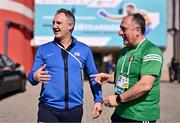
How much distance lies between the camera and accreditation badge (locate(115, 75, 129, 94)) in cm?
411

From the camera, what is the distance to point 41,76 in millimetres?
4344

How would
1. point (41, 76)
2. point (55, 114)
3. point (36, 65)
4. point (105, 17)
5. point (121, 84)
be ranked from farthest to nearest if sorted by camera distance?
point (105, 17)
point (36, 65)
point (55, 114)
point (41, 76)
point (121, 84)

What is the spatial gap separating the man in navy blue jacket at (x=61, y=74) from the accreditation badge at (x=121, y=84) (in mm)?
489

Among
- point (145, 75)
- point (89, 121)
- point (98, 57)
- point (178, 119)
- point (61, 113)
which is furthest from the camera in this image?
point (98, 57)

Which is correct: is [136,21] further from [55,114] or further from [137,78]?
[55,114]

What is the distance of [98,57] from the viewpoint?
31.6 metres

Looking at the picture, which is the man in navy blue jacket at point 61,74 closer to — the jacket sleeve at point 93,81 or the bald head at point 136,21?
the jacket sleeve at point 93,81

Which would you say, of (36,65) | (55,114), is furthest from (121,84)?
(36,65)

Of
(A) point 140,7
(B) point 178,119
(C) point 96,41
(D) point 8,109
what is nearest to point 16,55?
(C) point 96,41

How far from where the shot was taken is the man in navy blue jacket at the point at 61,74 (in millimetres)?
4453

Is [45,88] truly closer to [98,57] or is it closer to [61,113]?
[61,113]

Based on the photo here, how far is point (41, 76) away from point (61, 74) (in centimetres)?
22

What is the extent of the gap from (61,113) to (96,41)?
77.6ft

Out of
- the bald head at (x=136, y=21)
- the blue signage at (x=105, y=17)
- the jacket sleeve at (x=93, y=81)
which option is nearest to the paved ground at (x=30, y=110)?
the jacket sleeve at (x=93, y=81)
